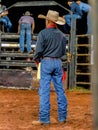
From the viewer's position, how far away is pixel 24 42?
13.1 m

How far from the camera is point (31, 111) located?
8.07 metres

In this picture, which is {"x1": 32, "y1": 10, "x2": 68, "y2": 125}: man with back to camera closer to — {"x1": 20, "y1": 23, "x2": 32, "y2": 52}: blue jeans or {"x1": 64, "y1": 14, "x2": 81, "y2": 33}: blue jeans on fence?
{"x1": 64, "y1": 14, "x2": 81, "y2": 33}: blue jeans on fence

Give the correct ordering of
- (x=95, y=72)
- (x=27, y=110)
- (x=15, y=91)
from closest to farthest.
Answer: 1. (x=95, y=72)
2. (x=27, y=110)
3. (x=15, y=91)

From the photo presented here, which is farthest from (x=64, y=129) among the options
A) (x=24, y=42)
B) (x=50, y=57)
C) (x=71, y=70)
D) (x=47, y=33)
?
(x=24, y=42)

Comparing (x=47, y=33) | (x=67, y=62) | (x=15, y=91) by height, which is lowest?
(x=15, y=91)

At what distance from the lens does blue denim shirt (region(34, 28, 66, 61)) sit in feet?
19.9

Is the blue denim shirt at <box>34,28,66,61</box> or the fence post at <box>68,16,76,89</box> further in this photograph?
the fence post at <box>68,16,76,89</box>

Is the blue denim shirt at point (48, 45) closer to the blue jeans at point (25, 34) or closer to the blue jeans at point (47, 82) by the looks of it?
the blue jeans at point (47, 82)

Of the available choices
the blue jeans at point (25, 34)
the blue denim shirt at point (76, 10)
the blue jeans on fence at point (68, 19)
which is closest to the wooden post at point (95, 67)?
the blue jeans on fence at point (68, 19)

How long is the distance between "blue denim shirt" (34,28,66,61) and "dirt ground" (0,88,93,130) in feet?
3.67

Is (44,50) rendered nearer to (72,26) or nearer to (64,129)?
(64,129)

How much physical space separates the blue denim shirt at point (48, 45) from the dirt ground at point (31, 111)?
1118mm

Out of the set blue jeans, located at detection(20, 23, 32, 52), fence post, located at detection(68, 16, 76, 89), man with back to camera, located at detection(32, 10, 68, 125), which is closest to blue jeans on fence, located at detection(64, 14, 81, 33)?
fence post, located at detection(68, 16, 76, 89)

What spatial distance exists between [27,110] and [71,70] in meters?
4.49
